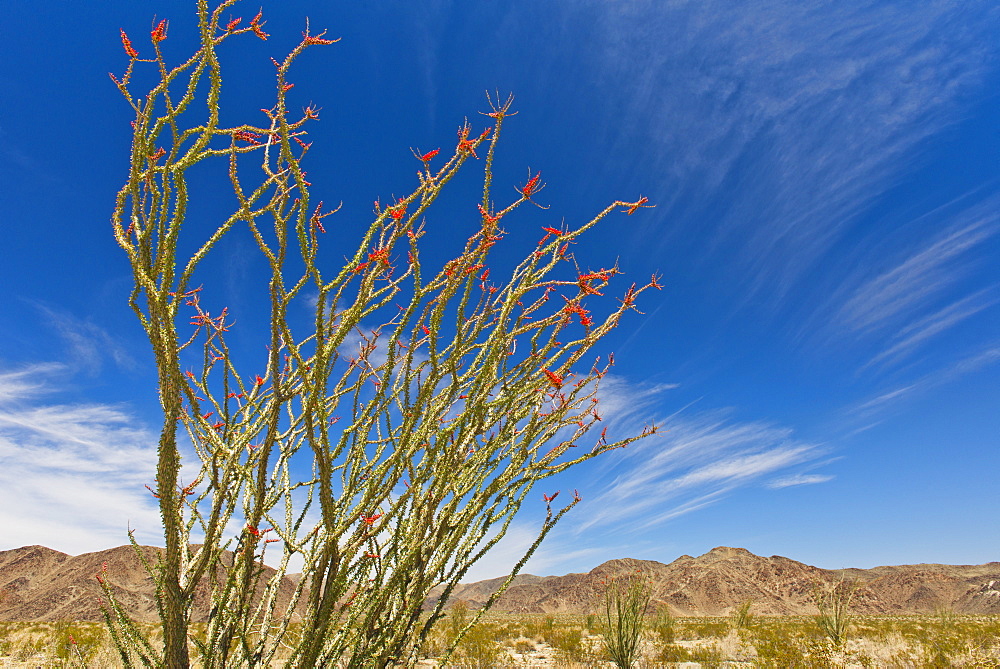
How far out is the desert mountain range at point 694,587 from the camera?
53.4 m

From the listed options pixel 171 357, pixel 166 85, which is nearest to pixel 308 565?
pixel 171 357

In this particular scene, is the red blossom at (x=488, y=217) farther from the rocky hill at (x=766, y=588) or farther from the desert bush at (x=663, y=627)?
the rocky hill at (x=766, y=588)

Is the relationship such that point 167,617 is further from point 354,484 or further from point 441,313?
point 441,313

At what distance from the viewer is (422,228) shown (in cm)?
168

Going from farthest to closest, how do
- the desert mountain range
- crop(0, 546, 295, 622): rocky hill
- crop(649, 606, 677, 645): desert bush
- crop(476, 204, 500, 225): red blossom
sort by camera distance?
the desert mountain range → crop(0, 546, 295, 622): rocky hill → crop(649, 606, 677, 645): desert bush → crop(476, 204, 500, 225): red blossom

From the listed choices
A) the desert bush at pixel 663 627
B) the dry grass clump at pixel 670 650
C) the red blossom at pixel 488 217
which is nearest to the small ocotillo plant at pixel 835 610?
the dry grass clump at pixel 670 650

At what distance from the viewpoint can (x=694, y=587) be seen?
71875mm

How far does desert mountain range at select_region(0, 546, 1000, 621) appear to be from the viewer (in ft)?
175

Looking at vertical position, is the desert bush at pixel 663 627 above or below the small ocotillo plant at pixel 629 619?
below

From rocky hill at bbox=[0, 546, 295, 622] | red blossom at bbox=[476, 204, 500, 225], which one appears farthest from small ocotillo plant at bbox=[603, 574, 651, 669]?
rocky hill at bbox=[0, 546, 295, 622]

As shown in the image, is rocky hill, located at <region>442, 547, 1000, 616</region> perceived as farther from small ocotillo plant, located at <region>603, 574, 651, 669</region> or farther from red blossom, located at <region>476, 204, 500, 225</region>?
red blossom, located at <region>476, 204, 500, 225</region>

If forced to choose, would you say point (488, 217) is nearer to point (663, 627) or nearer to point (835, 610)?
point (835, 610)

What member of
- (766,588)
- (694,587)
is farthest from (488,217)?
(766,588)

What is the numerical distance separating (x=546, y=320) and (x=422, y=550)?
1059mm
